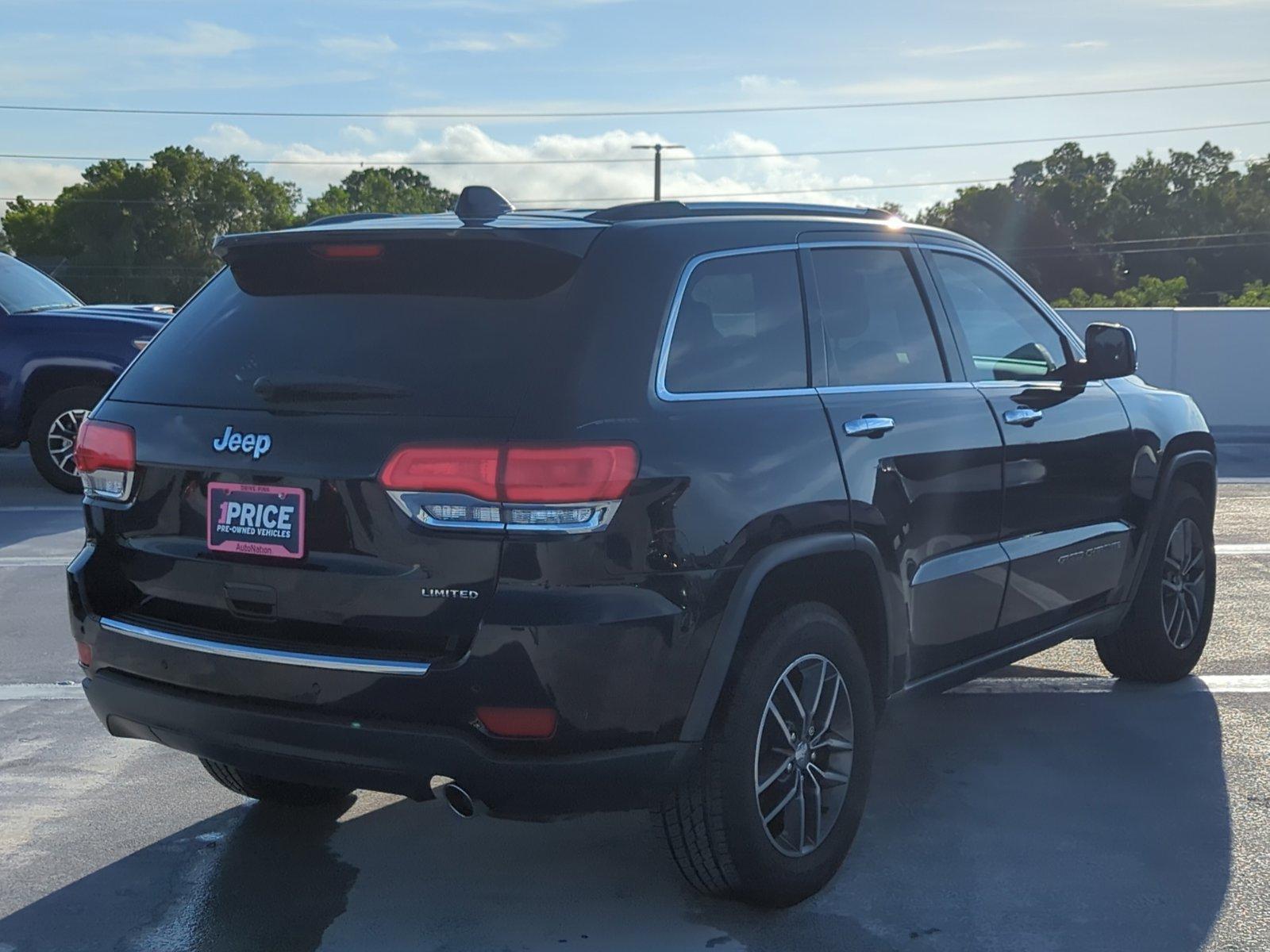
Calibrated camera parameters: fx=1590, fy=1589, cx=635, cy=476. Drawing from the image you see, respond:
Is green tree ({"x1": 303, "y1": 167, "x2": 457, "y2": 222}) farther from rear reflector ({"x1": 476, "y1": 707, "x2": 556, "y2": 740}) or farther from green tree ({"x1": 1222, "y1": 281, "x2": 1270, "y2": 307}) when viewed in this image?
rear reflector ({"x1": 476, "y1": 707, "x2": 556, "y2": 740})

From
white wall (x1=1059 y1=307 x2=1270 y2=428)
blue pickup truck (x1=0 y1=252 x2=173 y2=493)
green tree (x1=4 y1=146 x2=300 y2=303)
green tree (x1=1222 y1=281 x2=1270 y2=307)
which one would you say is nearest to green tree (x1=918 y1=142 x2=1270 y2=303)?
green tree (x1=1222 y1=281 x2=1270 y2=307)

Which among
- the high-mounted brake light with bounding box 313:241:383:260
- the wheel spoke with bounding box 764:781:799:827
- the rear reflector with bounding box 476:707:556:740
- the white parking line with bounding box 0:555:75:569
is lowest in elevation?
the white parking line with bounding box 0:555:75:569

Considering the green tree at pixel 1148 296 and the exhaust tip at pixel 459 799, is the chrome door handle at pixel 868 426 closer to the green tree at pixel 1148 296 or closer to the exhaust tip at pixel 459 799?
the exhaust tip at pixel 459 799

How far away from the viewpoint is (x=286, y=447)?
12.2 ft

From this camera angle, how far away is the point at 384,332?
3803 mm

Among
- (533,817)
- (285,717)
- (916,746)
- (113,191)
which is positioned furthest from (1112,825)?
(113,191)

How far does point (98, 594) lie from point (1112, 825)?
9.79 feet

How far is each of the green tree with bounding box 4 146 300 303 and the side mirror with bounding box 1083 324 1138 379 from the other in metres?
91.6

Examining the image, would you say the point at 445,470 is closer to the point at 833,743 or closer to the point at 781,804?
the point at 781,804

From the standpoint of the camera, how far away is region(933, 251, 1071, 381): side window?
5.12 m

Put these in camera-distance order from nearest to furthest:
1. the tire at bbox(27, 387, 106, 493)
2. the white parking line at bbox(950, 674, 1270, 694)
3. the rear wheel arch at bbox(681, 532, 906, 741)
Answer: the rear wheel arch at bbox(681, 532, 906, 741) → the white parking line at bbox(950, 674, 1270, 694) → the tire at bbox(27, 387, 106, 493)

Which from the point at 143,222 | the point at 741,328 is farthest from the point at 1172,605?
the point at 143,222

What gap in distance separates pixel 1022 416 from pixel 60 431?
8.94m

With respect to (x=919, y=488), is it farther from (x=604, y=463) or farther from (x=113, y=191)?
(x=113, y=191)
